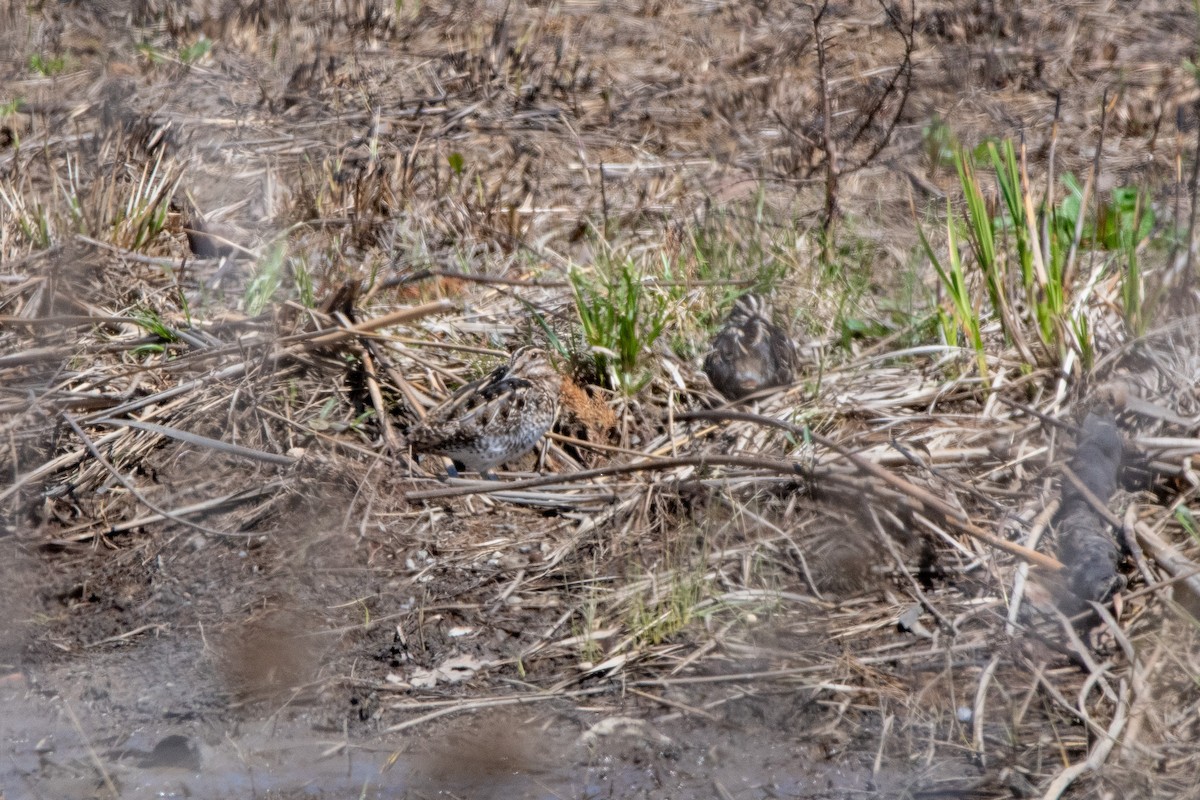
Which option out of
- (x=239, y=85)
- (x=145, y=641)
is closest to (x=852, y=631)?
(x=145, y=641)

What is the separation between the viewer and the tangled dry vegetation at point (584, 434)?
12.8ft

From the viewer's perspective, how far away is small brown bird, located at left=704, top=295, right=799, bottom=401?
5156mm

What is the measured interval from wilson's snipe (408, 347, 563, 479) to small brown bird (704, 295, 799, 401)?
0.69 metres

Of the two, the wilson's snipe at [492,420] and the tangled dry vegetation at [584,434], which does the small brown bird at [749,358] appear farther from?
the wilson's snipe at [492,420]

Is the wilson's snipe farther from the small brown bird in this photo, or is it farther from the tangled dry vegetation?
the small brown bird

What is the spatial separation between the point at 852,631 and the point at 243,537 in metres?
2.24

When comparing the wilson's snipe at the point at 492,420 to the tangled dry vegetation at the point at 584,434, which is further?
the wilson's snipe at the point at 492,420

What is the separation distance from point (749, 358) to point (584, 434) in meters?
0.75

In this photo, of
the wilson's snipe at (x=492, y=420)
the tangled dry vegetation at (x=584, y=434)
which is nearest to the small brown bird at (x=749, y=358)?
the tangled dry vegetation at (x=584, y=434)

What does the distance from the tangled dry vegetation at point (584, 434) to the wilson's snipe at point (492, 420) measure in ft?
0.46

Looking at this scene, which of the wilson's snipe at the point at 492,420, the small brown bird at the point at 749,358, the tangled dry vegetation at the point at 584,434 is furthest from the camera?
the small brown bird at the point at 749,358

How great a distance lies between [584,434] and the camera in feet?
17.3

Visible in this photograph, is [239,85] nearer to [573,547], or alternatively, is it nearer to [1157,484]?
[573,547]

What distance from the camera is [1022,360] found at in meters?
5.02
